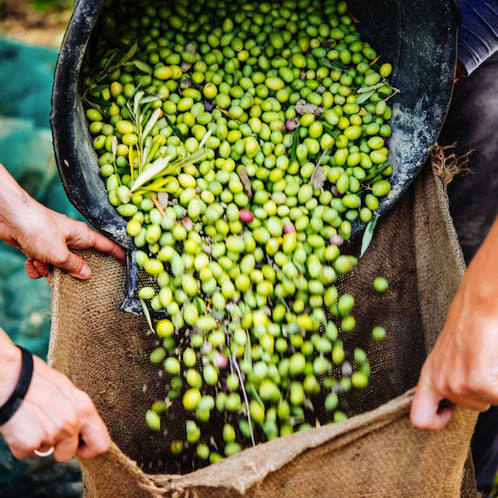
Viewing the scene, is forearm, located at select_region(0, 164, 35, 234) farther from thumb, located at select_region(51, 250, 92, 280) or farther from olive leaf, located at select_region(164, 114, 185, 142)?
olive leaf, located at select_region(164, 114, 185, 142)

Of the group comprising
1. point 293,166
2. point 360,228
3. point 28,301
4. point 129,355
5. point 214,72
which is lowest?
point 28,301

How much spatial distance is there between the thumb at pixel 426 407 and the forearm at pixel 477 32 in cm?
94

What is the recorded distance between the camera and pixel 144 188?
4.49 ft

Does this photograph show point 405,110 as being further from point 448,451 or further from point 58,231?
point 58,231

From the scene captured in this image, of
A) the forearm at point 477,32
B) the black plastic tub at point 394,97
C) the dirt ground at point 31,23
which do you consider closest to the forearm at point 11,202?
the black plastic tub at point 394,97

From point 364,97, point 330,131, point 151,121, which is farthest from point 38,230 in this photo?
point 364,97

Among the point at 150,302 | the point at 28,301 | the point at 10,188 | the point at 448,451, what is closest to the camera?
the point at 448,451

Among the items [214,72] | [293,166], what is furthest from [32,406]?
[214,72]

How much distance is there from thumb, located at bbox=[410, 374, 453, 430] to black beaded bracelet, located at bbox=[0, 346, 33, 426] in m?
0.72

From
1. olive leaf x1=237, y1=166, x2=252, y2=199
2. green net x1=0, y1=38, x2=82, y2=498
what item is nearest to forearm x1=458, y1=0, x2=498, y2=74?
olive leaf x1=237, y1=166, x2=252, y2=199

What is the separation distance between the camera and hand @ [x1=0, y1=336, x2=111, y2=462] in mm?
912

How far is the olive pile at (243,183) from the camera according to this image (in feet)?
4.41

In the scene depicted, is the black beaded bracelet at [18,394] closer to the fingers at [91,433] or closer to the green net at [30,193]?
the fingers at [91,433]

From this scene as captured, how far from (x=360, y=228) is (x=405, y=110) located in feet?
1.18
